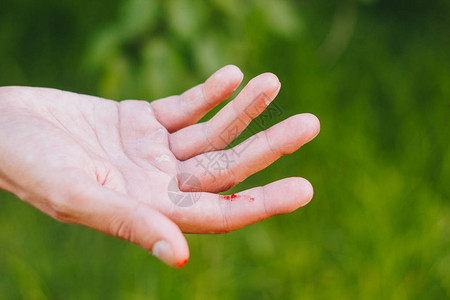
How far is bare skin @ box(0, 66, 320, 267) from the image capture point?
2.96ft

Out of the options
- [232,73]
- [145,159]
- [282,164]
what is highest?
[232,73]

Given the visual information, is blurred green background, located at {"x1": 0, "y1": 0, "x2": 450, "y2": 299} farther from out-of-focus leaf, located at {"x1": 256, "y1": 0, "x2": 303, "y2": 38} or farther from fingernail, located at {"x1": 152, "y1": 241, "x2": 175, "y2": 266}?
fingernail, located at {"x1": 152, "y1": 241, "x2": 175, "y2": 266}

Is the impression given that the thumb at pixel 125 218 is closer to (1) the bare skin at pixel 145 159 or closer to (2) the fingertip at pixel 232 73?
(1) the bare skin at pixel 145 159

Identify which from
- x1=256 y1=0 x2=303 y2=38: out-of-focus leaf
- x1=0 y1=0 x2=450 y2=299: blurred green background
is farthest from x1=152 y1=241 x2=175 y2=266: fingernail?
x1=256 y1=0 x2=303 y2=38: out-of-focus leaf

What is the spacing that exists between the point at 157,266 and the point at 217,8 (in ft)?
3.30

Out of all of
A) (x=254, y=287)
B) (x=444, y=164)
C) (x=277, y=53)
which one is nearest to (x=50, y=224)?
(x=254, y=287)

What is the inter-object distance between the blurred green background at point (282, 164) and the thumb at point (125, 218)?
671 mm

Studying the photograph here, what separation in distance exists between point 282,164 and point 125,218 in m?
1.52

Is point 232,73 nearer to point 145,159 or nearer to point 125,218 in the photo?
point 145,159

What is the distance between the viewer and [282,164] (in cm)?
232

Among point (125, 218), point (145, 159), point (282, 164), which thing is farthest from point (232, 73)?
point (282, 164)

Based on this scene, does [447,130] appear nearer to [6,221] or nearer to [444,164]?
[444,164]

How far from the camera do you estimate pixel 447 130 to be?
2.33 metres

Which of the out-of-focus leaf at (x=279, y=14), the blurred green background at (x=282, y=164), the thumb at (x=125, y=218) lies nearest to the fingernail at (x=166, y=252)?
the thumb at (x=125, y=218)
